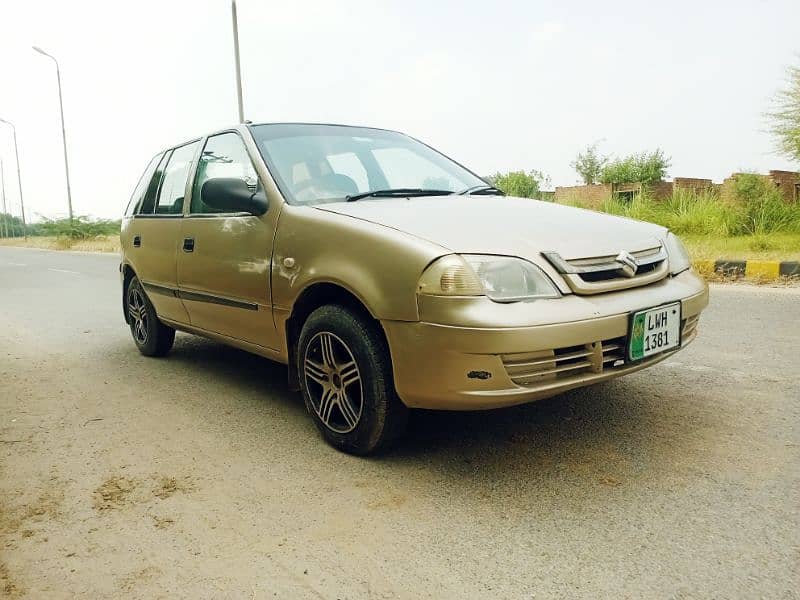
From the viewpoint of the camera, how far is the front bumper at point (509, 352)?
239 cm

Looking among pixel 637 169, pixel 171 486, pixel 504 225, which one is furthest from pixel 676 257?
pixel 637 169

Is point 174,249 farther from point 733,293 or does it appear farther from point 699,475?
point 733,293

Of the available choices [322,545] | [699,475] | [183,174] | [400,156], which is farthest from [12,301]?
[699,475]

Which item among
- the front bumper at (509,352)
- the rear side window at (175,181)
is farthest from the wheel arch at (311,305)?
the rear side window at (175,181)

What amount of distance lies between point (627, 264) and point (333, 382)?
1.30 meters

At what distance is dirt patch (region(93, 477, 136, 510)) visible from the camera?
256 cm

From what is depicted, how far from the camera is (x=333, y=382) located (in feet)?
9.71

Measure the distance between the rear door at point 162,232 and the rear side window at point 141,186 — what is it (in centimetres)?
7

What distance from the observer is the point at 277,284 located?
10.4 ft

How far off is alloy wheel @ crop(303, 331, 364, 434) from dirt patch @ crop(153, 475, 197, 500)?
628mm

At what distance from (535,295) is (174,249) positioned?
8.30 feet

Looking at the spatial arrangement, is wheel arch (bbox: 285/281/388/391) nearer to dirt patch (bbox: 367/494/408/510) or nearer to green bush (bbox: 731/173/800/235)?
dirt patch (bbox: 367/494/408/510)

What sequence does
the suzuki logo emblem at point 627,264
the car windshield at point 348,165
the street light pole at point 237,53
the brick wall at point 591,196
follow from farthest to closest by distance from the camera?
the street light pole at point 237,53 < the brick wall at point 591,196 < the car windshield at point 348,165 < the suzuki logo emblem at point 627,264

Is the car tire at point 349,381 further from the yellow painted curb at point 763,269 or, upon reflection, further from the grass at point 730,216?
the grass at point 730,216
